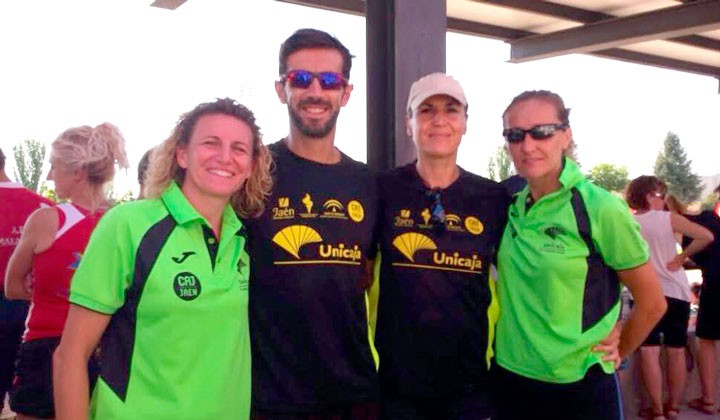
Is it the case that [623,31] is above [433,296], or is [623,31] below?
above

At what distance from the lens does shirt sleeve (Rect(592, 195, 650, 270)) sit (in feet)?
9.51

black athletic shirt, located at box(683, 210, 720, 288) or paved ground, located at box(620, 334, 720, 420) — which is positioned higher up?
black athletic shirt, located at box(683, 210, 720, 288)

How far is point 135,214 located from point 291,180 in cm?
70

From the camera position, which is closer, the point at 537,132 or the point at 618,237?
the point at 618,237

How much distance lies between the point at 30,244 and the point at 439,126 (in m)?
2.19

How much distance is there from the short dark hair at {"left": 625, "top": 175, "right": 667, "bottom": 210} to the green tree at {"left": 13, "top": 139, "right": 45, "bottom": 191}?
1615cm

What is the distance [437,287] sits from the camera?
2975 millimetres

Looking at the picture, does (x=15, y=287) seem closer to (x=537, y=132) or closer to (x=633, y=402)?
(x=537, y=132)

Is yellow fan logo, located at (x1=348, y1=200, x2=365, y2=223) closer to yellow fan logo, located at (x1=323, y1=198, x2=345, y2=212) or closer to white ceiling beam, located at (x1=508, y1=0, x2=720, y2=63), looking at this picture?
yellow fan logo, located at (x1=323, y1=198, x2=345, y2=212)

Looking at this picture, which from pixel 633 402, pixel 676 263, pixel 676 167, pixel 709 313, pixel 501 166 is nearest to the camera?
pixel 676 263

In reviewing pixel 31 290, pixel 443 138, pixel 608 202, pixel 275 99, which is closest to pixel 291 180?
pixel 275 99

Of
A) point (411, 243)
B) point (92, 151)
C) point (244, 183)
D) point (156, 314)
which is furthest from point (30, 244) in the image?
point (411, 243)

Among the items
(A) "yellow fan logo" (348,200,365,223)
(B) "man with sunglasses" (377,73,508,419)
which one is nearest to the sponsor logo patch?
(A) "yellow fan logo" (348,200,365,223)

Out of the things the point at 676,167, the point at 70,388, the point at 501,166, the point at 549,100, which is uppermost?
the point at 676,167
